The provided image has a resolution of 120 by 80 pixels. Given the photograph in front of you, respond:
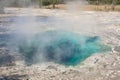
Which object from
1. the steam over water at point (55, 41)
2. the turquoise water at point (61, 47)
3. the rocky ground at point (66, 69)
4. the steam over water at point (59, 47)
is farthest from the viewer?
the steam over water at point (55, 41)

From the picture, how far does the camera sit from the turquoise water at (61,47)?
38.9ft

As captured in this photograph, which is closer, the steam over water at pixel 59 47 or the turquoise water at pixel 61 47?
the steam over water at pixel 59 47

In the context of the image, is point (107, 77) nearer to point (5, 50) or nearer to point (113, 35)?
point (5, 50)

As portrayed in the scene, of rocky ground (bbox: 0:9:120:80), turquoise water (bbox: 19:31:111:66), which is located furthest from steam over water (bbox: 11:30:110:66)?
rocky ground (bbox: 0:9:120:80)

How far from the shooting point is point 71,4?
3194 cm

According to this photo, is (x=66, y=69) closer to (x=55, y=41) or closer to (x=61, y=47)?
(x=61, y=47)

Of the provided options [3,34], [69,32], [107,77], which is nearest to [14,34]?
[3,34]

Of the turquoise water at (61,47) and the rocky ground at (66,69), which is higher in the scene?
the rocky ground at (66,69)

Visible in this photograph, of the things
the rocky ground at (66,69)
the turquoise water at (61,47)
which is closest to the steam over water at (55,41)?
the turquoise water at (61,47)

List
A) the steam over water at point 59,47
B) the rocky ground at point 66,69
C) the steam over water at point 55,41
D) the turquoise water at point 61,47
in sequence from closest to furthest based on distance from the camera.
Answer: the rocky ground at point 66,69, the steam over water at point 59,47, the turquoise water at point 61,47, the steam over water at point 55,41

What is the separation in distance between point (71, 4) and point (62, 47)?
18041 millimetres

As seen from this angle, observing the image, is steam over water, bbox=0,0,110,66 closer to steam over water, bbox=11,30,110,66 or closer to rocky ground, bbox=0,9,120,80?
steam over water, bbox=11,30,110,66

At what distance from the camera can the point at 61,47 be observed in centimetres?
1438

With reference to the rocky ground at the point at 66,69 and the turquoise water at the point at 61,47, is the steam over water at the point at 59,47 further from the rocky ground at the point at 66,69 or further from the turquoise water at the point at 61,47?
the rocky ground at the point at 66,69
